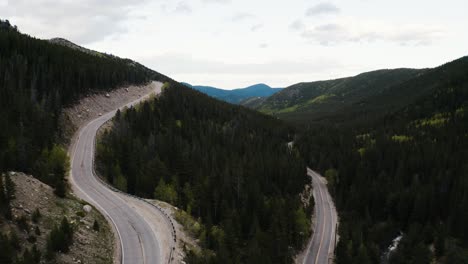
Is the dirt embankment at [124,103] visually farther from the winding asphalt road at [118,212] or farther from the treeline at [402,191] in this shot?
the treeline at [402,191]

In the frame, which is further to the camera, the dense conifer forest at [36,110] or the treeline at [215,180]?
the treeline at [215,180]

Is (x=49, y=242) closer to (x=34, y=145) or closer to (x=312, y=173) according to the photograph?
(x=34, y=145)

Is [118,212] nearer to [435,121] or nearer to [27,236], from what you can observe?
[27,236]

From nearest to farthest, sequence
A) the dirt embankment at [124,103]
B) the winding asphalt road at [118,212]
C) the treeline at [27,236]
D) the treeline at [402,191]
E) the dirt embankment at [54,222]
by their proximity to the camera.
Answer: the treeline at [27,236]
the dirt embankment at [54,222]
the winding asphalt road at [118,212]
the dirt embankment at [124,103]
the treeline at [402,191]

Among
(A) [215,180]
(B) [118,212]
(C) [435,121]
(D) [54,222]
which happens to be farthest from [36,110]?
(C) [435,121]

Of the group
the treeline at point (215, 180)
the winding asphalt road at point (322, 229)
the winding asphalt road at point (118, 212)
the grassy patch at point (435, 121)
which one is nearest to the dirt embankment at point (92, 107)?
the treeline at point (215, 180)

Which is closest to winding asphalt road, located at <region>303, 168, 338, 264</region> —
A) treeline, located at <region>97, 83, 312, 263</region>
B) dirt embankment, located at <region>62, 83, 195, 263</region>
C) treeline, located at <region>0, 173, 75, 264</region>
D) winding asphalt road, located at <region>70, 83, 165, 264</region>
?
treeline, located at <region>97, 83, 312, 263</region>

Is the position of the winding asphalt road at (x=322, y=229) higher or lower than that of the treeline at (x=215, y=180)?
lower

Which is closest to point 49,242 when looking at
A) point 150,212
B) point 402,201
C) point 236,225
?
point 150,212

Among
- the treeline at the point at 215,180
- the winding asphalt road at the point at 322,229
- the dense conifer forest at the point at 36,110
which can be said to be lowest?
the winding asphalt road at the point at 322,229
